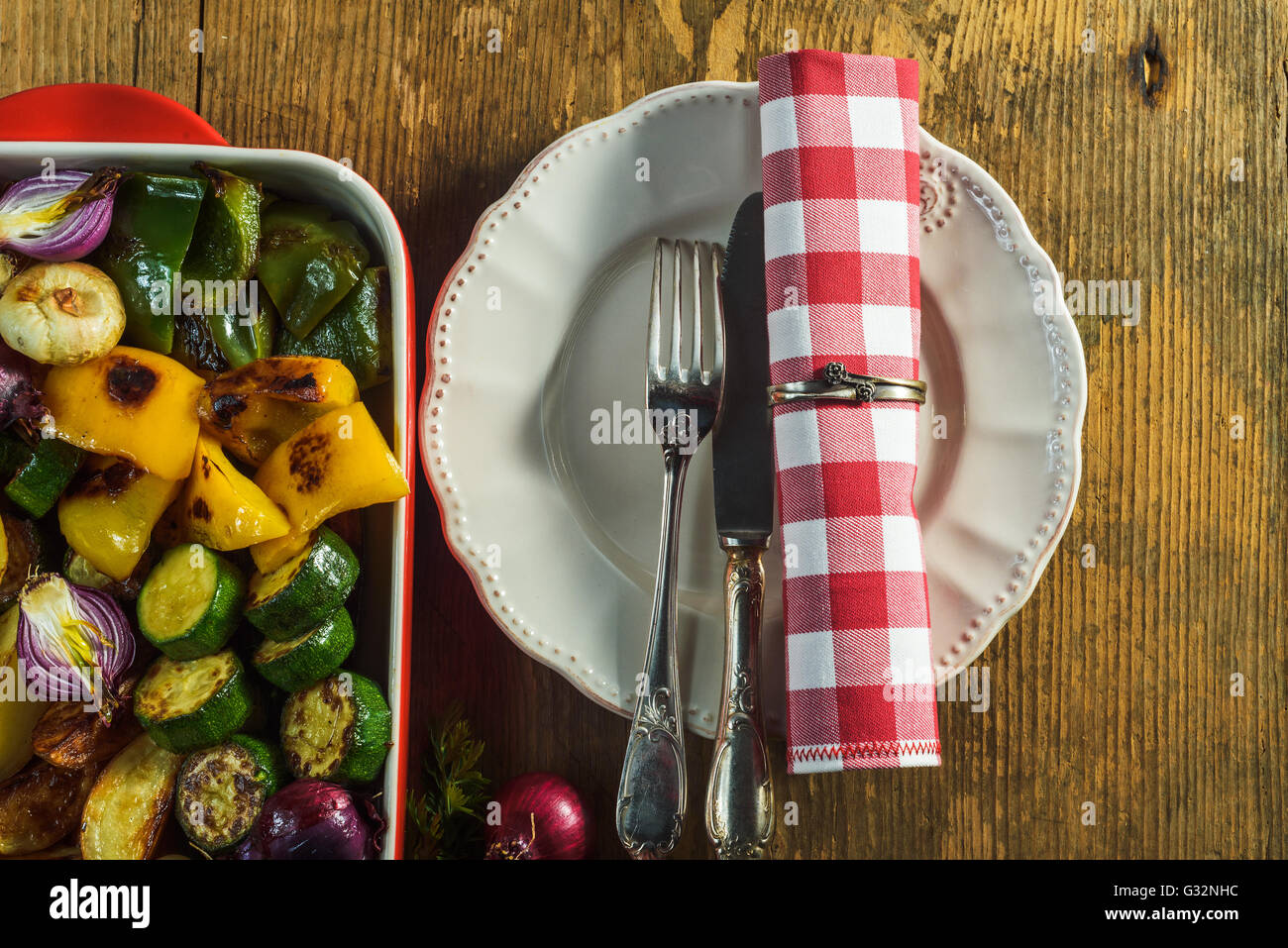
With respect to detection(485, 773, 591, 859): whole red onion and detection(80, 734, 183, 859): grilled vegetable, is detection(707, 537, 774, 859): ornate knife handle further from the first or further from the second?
detection(80, 734, 183, 859): grilled vegetable

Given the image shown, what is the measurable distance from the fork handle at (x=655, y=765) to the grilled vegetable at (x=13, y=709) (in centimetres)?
58

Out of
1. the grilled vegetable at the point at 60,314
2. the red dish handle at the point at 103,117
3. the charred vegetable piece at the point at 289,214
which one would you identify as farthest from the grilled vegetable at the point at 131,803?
the red dish handle at the point at 103,117

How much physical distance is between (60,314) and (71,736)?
0.40 m

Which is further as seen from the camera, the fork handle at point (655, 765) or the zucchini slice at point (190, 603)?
the fork handle at point (655, 765)

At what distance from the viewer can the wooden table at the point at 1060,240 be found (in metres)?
1.00

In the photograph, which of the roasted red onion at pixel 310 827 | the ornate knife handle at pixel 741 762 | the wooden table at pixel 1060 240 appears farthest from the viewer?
the wooden table at pixel 1060 240

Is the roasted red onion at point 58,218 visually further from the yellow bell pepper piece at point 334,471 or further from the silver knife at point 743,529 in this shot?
the silver knife at point 743,529

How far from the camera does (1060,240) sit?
3.44 ft

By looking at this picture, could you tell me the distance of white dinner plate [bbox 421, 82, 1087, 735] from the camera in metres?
0.93

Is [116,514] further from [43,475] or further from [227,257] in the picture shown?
[227,257]

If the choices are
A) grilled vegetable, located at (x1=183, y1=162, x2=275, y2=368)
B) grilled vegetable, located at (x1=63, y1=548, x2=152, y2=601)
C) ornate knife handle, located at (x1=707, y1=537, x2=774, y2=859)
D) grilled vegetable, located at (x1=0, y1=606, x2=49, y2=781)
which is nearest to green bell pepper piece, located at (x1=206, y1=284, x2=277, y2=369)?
grilled vegetable, located at (x1=183, y1=162, x2=275, y2=368)

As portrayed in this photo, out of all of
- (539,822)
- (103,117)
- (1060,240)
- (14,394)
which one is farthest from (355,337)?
(1060,240)
